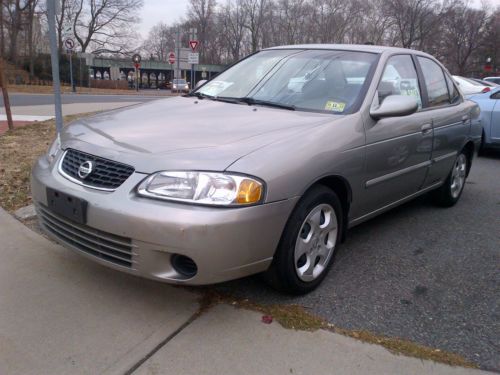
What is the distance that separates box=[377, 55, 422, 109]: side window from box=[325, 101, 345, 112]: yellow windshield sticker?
0.38 m

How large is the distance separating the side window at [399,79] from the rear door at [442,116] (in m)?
0.16

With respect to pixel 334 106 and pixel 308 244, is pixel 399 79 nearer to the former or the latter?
pixel 334 106

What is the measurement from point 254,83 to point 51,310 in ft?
7.28

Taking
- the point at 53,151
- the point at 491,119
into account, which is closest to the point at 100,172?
the point at 53,151

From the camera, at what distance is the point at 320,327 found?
2.60 meters

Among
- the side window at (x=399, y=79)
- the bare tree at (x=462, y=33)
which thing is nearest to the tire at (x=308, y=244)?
the side window at (x=399, y=79)

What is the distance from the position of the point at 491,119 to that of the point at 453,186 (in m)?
3.83

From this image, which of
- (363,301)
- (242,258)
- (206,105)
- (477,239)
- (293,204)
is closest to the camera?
(242,258)

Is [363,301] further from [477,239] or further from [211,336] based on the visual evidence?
[477,239]

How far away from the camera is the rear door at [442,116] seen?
427 centimetres

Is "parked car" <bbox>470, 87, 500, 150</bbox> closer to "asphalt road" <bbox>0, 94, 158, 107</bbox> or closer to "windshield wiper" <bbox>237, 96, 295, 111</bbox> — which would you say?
"windshield wiper" <bbox>237, 96, 295, 111</bbox>

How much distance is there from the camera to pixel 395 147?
11.7 ft

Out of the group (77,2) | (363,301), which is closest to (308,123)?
(363,301)

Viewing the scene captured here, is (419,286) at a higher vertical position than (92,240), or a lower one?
lower
